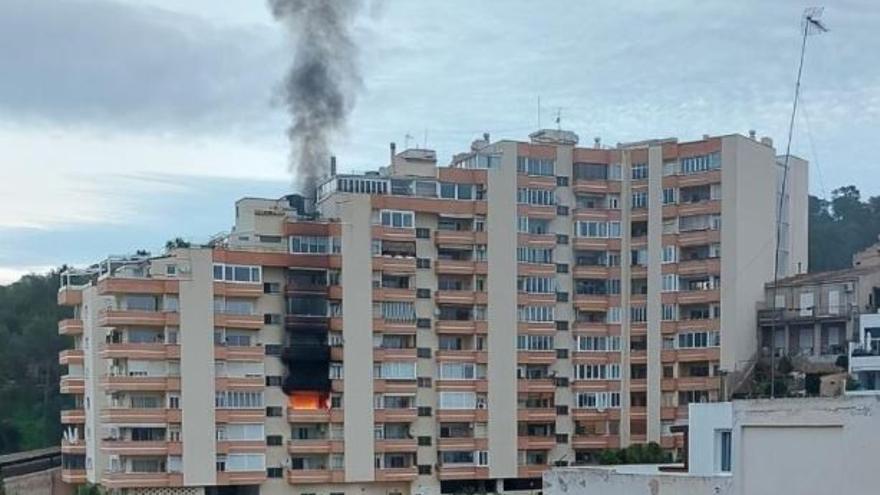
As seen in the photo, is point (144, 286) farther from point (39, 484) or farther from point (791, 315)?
point (791, 315)

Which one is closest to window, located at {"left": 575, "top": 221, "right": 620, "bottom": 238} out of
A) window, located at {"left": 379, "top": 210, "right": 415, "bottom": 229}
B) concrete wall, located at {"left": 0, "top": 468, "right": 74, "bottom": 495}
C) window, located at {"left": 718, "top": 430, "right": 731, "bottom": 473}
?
window, located at {"left": 379, "top": 210, "right": 415, "bottom": 229}

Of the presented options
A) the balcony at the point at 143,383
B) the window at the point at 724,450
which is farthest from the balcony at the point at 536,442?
the window at the point at 724,450

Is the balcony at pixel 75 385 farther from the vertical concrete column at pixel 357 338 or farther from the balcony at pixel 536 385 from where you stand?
the balcony at pixel 536 385

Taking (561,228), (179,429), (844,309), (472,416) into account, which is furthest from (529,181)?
(179,429)

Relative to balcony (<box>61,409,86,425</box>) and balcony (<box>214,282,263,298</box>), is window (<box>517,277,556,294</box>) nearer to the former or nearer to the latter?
balcony (<box>214,282,263,298</box>)

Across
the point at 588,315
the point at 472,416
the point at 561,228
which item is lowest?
the point at 472,416

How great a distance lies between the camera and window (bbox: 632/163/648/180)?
4656 centimetres

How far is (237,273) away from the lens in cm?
4012

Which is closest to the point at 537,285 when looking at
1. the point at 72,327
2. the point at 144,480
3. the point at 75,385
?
Answer: the point at 144,480

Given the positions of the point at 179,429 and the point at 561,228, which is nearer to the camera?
the point at 179,429

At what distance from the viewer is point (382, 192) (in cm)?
4325

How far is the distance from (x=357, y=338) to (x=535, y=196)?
9889 mm

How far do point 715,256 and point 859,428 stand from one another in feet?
108

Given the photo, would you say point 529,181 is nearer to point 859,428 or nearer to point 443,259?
point 443,259
